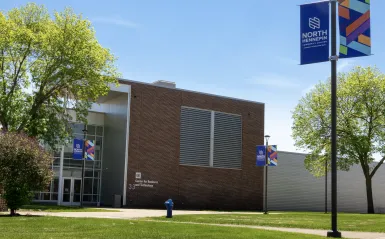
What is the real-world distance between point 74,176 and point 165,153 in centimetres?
861

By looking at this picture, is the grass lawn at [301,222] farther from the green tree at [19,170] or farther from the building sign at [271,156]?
the building sign at [271,156]

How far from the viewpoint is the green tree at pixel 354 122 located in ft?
149

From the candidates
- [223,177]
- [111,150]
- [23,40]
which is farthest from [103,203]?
[23,40]

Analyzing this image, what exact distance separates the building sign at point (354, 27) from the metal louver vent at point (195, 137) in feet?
109

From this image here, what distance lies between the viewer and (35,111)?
3497 centimetres

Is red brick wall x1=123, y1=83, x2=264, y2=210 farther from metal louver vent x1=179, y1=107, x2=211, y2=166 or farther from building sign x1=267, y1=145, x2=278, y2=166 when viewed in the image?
building sign x1=267, y1=145, x2=278, y2=166

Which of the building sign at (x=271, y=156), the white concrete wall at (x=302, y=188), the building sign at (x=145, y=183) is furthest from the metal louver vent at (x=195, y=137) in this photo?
the building sign at (x=271, y=156)

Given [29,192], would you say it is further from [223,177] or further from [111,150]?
[223,177]

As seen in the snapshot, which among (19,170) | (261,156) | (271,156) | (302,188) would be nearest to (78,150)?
(261,156)

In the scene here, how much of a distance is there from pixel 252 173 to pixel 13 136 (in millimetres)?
31540

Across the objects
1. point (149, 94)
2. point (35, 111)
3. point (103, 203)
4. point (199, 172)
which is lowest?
point (103, 203)

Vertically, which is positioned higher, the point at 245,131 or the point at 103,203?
the point at 245,131

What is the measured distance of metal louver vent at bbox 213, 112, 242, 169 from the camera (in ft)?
163

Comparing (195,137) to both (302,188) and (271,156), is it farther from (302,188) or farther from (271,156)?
(302,188)
